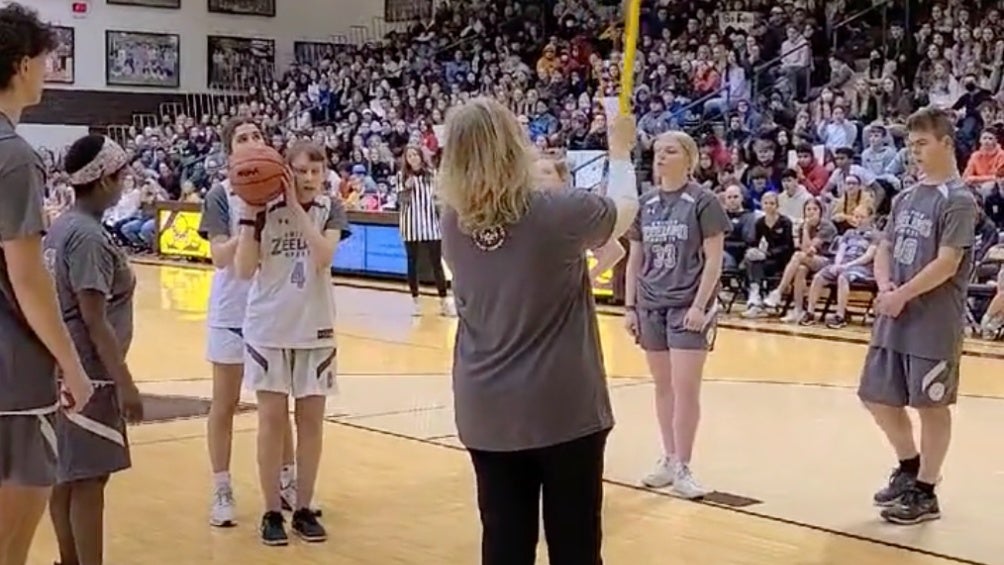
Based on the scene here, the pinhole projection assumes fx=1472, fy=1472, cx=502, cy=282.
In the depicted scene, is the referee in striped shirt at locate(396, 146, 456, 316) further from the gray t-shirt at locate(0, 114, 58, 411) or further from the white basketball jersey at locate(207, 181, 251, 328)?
the gray t-shirt at locate(0, 114, 58, 411)

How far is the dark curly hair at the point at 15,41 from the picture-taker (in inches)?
139

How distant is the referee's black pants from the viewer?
137 inches

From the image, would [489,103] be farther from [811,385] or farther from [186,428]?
[811,385]

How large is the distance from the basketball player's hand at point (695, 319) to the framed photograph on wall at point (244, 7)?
25330 millimetres

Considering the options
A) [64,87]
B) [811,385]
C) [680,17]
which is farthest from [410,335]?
[64,87]

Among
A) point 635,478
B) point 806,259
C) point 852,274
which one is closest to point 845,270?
point 852,274

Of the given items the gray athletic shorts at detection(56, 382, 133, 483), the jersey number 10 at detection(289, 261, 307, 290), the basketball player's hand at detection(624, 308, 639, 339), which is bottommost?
the gray athletic shorts at detection(56, 382, 133, 483)

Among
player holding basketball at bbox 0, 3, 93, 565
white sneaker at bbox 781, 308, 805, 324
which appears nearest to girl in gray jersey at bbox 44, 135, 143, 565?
player holding basketball at bbox 0, 3, 93, 565

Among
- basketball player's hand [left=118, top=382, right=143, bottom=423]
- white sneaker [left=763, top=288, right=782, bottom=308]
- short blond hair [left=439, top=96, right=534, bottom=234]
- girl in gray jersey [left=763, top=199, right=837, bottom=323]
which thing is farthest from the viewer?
white sneaker [left=763, top=288, right=782, bottom=308]

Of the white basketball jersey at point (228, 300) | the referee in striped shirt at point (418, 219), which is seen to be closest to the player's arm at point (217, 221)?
the white basketball jersey at point (228, 300)

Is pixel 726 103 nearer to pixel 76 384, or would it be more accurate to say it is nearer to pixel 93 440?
pixel 93 440

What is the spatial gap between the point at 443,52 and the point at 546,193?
75.9 feet

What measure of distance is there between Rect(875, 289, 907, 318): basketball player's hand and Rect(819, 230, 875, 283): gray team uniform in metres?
6.92

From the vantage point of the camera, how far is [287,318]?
17.7ft
